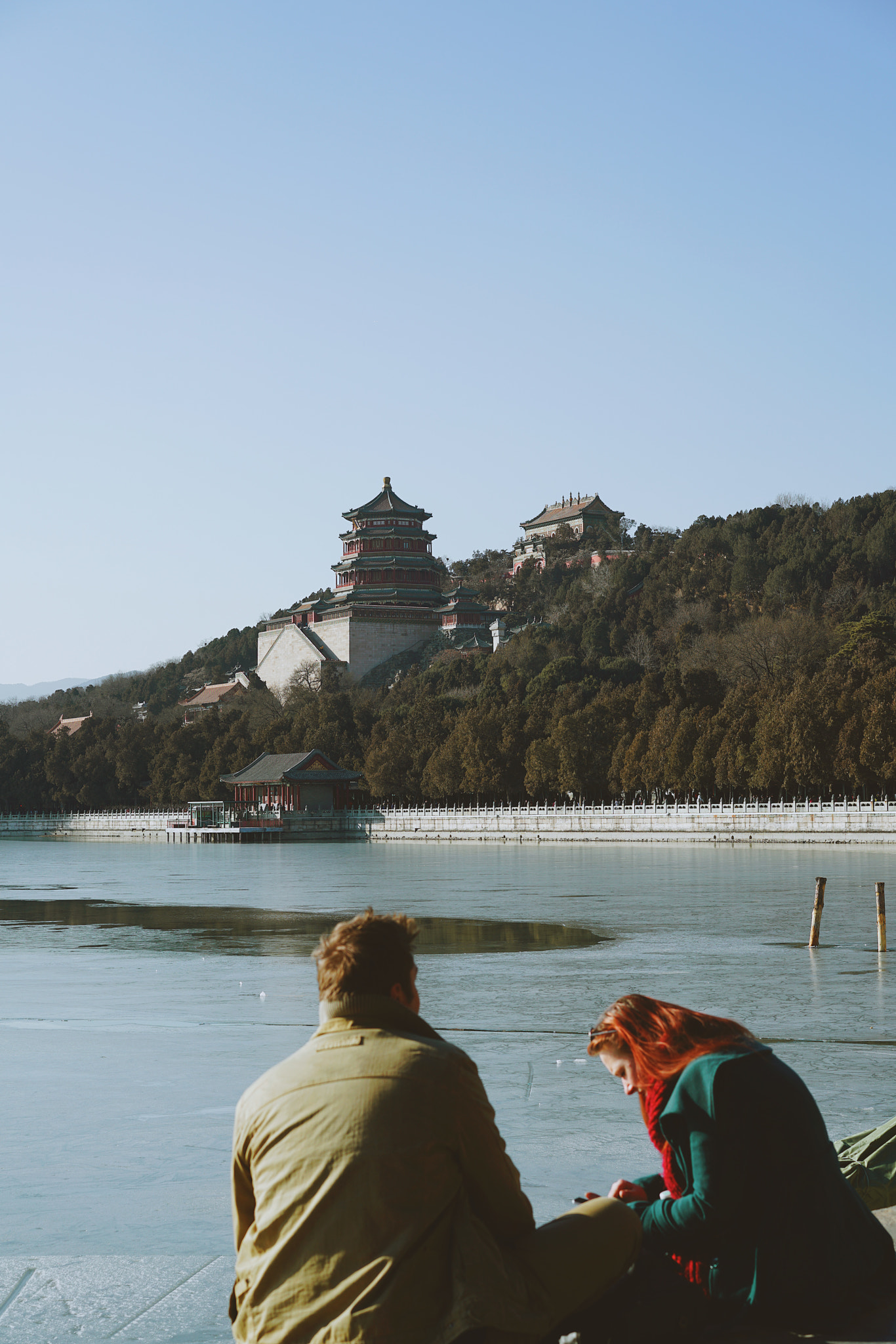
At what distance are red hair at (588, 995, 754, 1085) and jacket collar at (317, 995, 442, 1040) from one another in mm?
534

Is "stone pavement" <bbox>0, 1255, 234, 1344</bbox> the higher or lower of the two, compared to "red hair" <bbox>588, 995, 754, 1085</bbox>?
lower

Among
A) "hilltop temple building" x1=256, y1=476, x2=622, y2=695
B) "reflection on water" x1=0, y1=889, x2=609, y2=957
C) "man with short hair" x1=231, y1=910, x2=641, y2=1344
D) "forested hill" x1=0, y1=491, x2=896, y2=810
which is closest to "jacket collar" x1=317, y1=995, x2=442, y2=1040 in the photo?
"man with short hair" x1=231, y1=910, x2=641, y2=1344

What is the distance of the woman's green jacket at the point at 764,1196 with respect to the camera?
322 cm

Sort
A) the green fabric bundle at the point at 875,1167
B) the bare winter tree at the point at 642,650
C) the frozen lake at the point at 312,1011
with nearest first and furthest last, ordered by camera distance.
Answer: the green fabric bundle at the point at 875,1167, the frozen lake at the point at 312,1011, the bare winter tree at the point at 642,650

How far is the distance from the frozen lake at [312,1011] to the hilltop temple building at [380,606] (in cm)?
6703

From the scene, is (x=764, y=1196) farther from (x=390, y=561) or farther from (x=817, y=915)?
(x=390, y=561)

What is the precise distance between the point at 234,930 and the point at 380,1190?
16660mm

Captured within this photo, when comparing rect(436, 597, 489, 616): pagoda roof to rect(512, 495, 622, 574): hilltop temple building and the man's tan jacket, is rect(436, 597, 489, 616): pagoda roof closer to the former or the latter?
rect(512, 495, 622, 574): hilltop temple building

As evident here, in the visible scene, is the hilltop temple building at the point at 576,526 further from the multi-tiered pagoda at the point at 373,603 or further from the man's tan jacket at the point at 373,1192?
the man's tan jacket at the point at 373,1192

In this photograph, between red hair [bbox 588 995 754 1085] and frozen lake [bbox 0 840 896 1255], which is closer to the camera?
red hair [bbox 588 995 754 1085]

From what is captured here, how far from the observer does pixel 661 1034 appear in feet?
10.9

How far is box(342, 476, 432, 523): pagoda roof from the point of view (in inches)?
3856

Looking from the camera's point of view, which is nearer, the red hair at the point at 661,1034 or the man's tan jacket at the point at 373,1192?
the man's tan jacket at the point at 373,1192

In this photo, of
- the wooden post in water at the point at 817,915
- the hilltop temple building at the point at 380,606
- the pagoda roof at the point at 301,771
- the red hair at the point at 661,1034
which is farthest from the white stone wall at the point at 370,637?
the red hair at the point at 661,1034
